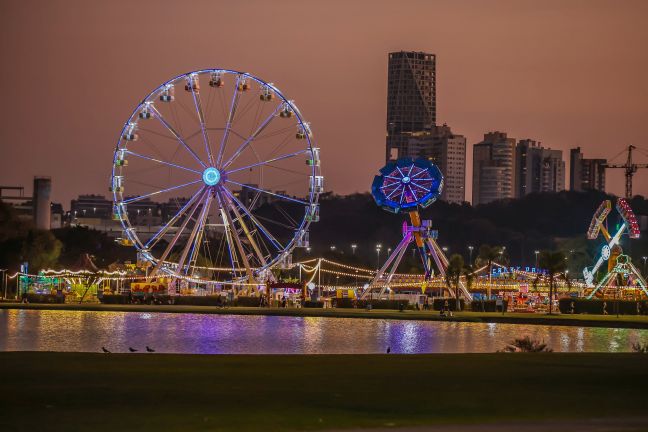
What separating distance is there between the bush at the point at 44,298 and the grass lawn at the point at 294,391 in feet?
195

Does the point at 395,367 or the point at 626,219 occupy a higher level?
the point at 626,219

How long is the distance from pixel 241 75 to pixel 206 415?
62347 mm

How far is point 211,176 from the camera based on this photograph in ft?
259

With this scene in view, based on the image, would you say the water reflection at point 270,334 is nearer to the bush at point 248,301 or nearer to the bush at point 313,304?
the bush at point 248,301

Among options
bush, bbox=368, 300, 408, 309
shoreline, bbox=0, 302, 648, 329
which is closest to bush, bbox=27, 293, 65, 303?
shoreline, bbox=0, 302, 648, 329

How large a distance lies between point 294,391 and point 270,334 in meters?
29.9

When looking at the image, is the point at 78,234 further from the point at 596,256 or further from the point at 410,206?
the point at 596,256

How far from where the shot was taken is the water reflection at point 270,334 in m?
39.4

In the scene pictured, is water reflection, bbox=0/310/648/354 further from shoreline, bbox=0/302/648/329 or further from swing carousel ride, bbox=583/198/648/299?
swing carousel ride, bbox=583/198/648/299

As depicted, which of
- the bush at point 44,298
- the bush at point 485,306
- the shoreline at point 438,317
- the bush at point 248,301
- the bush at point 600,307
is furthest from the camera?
the bush at point 485,306

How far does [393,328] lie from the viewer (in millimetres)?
56188

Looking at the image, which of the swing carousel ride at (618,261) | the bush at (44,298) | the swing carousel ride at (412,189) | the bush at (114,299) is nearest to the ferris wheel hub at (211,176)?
the bush at (114,299)

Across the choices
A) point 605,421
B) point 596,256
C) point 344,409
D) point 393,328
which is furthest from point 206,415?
point 596,256

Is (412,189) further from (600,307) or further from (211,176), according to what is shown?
(211,176)
